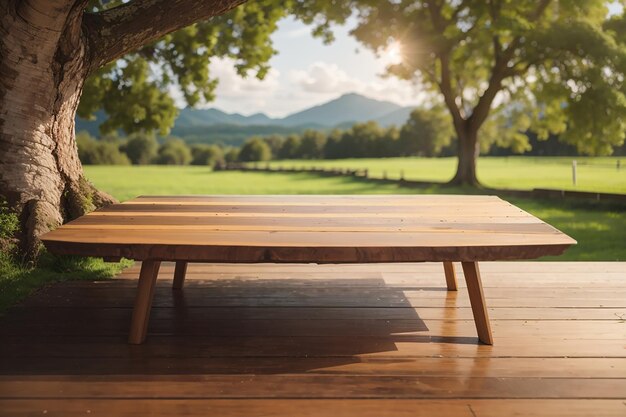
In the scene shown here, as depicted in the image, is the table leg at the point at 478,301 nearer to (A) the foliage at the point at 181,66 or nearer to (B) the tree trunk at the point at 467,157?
(A) the foliage at the point at 181,66

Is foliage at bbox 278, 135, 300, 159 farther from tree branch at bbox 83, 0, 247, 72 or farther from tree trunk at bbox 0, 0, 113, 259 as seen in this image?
tree trunk at bbox 0, 0, 113, 259

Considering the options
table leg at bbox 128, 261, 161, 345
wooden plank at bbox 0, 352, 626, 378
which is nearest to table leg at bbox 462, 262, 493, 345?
wooden plank at bbox 0, 352, 626, 378

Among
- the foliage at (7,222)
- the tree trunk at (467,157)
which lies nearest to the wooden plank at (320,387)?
the foliage at (7,222)

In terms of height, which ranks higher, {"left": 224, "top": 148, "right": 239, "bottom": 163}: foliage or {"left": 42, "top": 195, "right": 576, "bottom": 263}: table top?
{"left": 42, "top": 195, "right": 576, "bottom": 263}: table top

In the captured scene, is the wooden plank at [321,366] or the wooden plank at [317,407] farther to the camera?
the wooden plank at [321,366]

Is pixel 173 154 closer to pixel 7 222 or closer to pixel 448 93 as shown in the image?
pixel 448 93

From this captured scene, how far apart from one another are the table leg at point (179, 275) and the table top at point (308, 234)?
1.79ft

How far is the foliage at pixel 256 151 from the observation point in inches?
2719

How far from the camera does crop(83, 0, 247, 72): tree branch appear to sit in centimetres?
Answer: 481

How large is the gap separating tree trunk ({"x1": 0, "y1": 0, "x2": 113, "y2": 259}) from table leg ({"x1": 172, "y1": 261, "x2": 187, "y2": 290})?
1.33 metres

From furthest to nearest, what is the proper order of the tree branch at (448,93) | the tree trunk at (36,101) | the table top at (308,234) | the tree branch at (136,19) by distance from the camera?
the tree branch at (448,93) → the tree branch at (136,19) → the tree trunk at (36,101) → the table top at (308,234)

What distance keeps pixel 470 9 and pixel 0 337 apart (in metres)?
19.4

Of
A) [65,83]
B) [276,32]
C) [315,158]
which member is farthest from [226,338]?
[315,158]

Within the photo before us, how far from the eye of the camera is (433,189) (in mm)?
19953
